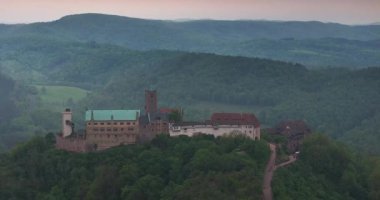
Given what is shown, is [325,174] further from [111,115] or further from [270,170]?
[111,115]

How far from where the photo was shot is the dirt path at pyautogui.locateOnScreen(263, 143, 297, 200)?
267 feet

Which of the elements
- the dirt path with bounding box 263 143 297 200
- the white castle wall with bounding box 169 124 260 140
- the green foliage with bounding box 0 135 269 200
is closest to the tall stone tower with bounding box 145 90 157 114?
the white castle wall with bounding box 169 124 260 140

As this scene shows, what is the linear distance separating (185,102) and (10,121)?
39.6m

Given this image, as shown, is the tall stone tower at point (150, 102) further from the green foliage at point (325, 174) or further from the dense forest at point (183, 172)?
the green foliage at point (325, 174)

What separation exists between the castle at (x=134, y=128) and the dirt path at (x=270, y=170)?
3.41 meters

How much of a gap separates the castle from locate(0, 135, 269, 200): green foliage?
1.45 metres

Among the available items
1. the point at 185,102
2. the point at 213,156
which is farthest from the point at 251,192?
the point at 185,102

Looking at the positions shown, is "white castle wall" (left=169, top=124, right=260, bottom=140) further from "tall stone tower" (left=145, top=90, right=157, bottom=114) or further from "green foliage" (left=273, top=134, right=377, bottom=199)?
"green foliage" (left=273, top=134, right=377, bottom=199)

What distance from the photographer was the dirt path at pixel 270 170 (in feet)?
267

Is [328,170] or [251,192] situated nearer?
[251,192]

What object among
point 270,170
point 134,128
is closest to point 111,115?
point 134,128

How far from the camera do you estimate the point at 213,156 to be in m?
86.9

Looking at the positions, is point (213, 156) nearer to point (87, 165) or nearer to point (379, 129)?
point (87, 165)

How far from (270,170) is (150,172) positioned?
1191 centimetres
